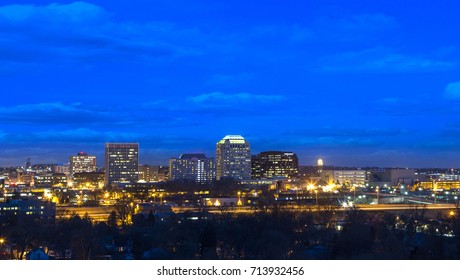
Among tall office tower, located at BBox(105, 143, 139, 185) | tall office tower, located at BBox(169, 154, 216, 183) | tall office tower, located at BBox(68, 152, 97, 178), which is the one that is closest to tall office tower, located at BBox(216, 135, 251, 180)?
tall office tower, located at BBox(169, 154, 216, 183)

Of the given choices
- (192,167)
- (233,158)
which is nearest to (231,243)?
(233,158)

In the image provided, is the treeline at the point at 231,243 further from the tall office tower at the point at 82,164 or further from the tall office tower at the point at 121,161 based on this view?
the tall office tower at the point at 82,164

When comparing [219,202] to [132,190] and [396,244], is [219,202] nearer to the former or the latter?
[132,190]

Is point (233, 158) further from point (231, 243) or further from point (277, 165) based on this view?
point (231, 243)

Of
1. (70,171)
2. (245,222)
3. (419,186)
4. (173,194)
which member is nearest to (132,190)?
(173,194)

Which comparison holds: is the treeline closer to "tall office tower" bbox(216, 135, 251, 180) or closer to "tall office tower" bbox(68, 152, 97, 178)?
"tall office tower" bbox(216, 135, 251, 180)
